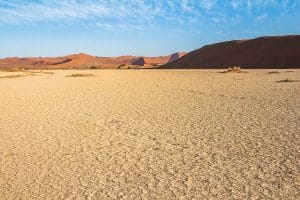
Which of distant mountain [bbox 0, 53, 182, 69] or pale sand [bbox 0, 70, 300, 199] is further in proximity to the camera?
distant mountain [bbox 0, 53, 182, 69]

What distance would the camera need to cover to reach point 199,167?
416 cm

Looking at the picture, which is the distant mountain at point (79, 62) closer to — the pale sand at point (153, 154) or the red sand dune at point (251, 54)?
the red sand dune at point (251, 54)

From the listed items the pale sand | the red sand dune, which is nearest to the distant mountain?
the red sand dune

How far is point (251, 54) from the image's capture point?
177 feet

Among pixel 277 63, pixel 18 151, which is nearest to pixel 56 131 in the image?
pixel 18 151

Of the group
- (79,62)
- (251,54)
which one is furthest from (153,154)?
(79,62)

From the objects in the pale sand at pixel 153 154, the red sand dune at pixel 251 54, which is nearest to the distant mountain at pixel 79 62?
the red sand dune at pixel 251 54

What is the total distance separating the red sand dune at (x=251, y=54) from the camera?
150 feet

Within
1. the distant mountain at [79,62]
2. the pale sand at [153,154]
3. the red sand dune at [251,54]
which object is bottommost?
the distant mountain at [79,62]

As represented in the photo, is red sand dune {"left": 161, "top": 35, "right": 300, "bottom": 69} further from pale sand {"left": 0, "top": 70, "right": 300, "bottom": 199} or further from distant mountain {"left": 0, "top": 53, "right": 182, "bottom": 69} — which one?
pale sand {"left": 0, "top": 70, "right": 300, "bottom": 199}

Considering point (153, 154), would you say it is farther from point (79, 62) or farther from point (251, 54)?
point (79, 62)

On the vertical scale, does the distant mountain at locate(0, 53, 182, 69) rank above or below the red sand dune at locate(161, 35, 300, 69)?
below

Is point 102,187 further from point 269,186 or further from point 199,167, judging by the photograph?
point 269,186

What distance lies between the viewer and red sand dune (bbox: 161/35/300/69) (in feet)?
150
